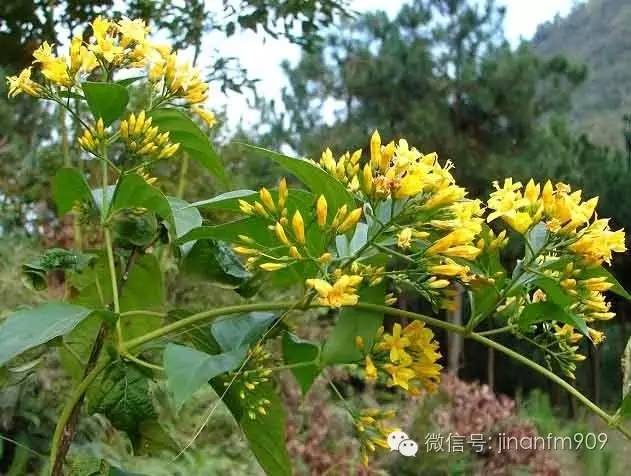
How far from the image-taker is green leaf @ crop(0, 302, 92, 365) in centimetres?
34

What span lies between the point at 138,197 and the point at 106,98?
5 centimetres

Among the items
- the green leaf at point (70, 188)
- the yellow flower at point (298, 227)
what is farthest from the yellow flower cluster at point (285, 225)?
the green leaf at point (70, 188)

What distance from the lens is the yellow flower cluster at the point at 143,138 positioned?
1.42 ft

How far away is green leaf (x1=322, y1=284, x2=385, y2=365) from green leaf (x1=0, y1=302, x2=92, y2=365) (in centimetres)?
11

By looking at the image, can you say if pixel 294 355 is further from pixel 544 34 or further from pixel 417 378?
pixel 544 34

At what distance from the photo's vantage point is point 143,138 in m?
0.44

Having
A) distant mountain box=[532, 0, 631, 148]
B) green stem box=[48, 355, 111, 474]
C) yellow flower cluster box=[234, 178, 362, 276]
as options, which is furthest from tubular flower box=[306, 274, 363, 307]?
distant mountain box=[532, 0, 631, 148]

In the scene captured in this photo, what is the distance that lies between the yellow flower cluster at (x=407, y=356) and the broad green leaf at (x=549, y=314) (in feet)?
0.16

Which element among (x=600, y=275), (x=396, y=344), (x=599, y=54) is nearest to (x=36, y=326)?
(x=396, y=344)

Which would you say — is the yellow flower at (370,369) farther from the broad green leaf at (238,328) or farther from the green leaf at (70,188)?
the green leaf at (70,188)

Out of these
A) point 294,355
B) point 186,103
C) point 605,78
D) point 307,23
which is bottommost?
point 294,355

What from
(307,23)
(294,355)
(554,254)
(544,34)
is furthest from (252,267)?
(544,34)

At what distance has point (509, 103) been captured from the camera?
21.7 ft

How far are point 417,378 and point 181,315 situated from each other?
5.2 inches
